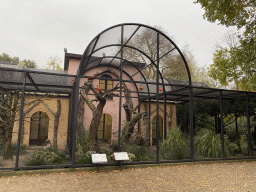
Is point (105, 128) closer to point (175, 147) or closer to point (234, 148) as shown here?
point (175, 147)

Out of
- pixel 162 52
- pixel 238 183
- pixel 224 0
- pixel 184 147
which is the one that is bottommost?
pixel 238 183

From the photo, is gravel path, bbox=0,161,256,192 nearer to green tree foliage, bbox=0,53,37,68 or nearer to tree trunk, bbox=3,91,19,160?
tree trunk, bbox=3,91,19,160

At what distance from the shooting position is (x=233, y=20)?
9211 millimetres

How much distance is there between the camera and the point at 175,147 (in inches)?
305

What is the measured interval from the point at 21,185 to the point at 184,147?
18.5 ft

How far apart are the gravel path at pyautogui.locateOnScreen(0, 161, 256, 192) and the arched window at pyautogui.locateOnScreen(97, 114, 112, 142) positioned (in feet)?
18.1

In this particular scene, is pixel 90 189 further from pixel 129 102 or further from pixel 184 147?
pixel 129 102

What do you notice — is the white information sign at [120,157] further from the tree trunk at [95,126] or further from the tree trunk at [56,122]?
the tree trunk at [56,122]

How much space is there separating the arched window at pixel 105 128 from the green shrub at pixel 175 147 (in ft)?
12.8

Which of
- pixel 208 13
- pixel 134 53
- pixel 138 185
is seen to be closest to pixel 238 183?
pixel 138 185

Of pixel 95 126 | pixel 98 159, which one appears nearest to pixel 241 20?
pixel 95 126

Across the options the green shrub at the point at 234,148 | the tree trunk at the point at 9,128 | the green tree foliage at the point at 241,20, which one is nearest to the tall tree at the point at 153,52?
the green tree foliage at the point at 241,20

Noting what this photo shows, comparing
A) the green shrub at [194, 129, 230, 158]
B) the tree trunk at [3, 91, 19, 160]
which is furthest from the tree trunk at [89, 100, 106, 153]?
the green shrub at [194, 129, 230, 158]

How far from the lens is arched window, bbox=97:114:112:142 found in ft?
37.4
